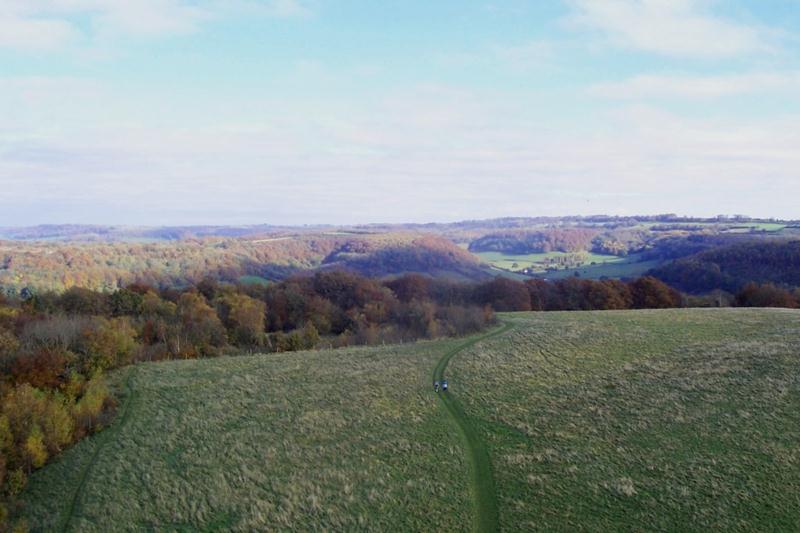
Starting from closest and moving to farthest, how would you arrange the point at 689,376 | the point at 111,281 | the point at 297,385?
the point at 689,376, the point at 297,385, the point at 111,281

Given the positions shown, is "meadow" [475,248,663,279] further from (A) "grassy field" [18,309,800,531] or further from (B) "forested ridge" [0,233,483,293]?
(A) "grassy field" [18,309,800,531]

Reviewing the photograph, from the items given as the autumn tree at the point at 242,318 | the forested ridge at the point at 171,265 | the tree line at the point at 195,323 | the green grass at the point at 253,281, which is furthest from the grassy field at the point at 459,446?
the forested ridge at the point at 171,265

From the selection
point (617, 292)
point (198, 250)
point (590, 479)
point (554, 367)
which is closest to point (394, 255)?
point (198, 250)

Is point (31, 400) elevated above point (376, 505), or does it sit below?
above

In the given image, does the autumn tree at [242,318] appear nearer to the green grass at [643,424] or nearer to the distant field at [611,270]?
the green grass at [643,424]

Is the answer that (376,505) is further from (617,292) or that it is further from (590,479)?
(617,292)

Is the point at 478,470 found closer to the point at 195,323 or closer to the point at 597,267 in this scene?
the point at 195,323
